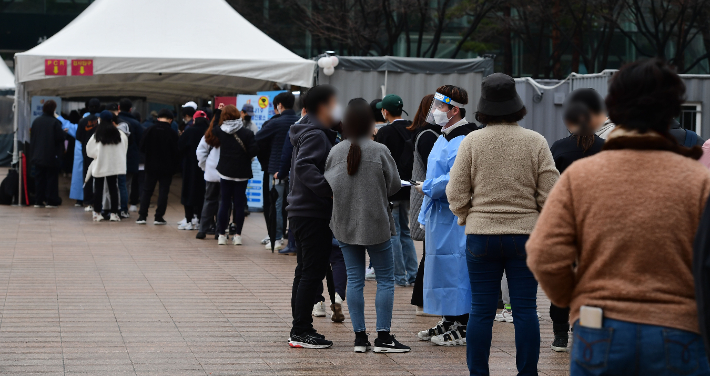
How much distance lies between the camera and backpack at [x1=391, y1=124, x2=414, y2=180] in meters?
Result: 8.09

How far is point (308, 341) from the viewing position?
5.75 meters

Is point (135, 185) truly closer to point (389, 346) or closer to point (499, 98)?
point (389, 346)

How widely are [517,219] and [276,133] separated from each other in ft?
20.7

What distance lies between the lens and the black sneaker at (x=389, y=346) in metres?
5.66

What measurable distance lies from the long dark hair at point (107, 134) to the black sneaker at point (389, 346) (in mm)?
9491

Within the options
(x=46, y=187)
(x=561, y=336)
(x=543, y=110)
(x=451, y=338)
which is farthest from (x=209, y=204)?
(x=543, y=110)

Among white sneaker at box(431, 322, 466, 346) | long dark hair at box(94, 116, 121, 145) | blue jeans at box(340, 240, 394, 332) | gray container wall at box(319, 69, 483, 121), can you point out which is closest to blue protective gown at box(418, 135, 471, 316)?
white sneaker at box(431, 322, 466, 346)

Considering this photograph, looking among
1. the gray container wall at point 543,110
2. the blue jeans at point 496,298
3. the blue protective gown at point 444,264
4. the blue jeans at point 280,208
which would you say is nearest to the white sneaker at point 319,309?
the blue protective gown at point 444,264

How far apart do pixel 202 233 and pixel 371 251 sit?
22.9ft

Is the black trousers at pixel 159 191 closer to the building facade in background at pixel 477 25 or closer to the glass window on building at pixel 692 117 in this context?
the glass window on building at pixel 692 117

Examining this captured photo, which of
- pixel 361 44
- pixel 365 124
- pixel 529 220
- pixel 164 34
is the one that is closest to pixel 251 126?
pixel 164 34

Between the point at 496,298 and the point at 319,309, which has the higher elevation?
the point at 496,298

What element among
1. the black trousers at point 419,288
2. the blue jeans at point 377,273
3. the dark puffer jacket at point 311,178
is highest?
the dark puffer jacket at point 311,178

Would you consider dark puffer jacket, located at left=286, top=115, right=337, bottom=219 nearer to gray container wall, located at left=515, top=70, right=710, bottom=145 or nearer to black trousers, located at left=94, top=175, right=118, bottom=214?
black trousers, located at left=94, top=175, right=118, bottom=214
